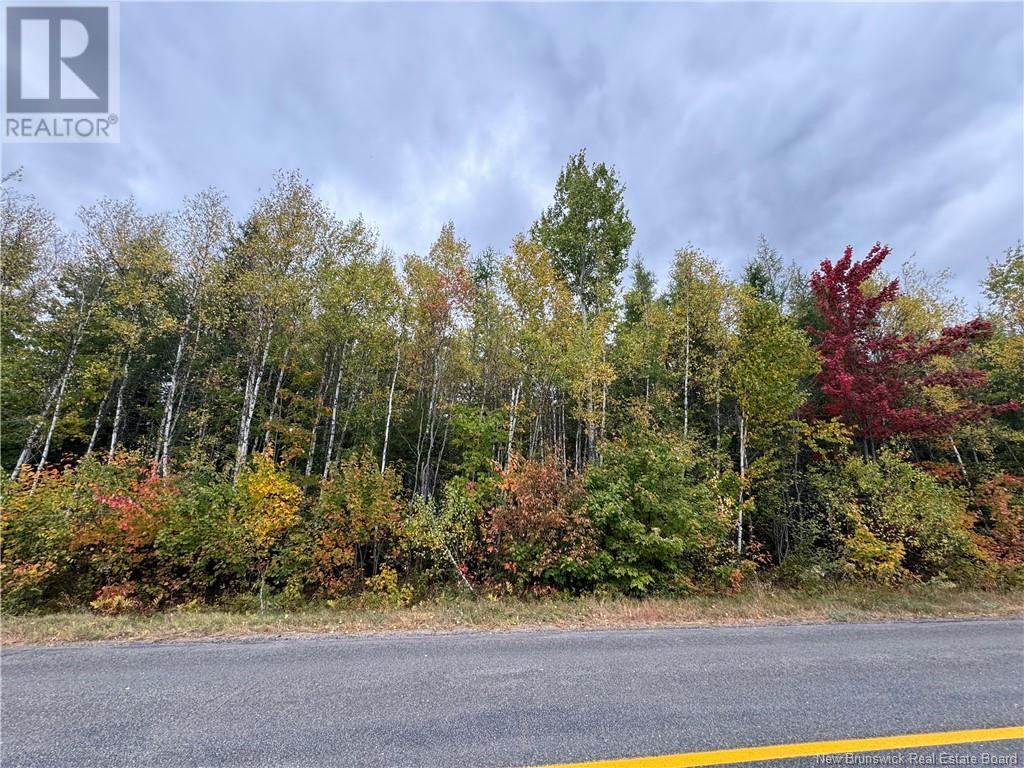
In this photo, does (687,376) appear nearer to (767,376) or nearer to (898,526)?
(767,376)

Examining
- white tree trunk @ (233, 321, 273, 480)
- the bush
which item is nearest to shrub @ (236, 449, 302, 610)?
white tree trunk @ (233, 321, 273, 480)

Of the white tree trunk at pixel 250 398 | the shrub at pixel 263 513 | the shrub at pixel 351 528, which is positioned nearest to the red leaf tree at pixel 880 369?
the shrub at pixel 351 528

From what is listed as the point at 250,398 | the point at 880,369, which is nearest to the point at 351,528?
the point at 250,398

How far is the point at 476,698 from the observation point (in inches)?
124

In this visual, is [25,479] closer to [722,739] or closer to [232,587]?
[232,587]

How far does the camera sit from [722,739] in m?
2.62

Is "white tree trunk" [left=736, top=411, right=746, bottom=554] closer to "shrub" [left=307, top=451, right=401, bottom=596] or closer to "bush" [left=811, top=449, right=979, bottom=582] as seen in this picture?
"bush" [left=811, top=449, right=979, bottom=582]

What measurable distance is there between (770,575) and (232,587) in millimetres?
11792

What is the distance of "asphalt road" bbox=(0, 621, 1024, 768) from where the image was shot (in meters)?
2.55

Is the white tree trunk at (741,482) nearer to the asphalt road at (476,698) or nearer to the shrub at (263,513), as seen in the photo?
the asphalt road at (476,698)

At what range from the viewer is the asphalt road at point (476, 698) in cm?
255

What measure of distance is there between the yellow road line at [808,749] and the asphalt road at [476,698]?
0.22 feet

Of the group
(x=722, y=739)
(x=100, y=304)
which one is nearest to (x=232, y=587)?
(x=722, y=739)

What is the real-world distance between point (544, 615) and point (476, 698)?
3.12 meters
